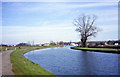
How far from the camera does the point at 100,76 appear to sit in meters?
10.9

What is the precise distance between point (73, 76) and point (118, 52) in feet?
55.3

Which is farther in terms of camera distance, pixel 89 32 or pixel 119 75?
pixel 89 32

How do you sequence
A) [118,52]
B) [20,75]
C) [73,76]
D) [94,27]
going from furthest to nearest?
[94,27] < [118,52] < [73,76] < [20,75]

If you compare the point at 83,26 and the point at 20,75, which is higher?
the point at 83,26

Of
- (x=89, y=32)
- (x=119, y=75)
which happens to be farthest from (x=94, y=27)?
(x=119, y=75)

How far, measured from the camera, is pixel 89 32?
161 feet

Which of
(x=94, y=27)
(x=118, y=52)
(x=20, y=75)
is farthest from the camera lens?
(x=94, y=27)

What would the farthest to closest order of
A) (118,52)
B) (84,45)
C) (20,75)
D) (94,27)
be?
(84,45) < (94,27) < (118,52) < (20,75)

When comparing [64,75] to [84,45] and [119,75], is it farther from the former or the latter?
[84,45]

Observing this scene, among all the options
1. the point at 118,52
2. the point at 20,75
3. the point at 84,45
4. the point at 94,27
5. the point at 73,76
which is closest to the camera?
the point at 20,75

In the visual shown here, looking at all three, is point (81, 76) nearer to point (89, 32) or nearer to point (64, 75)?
point (64, 75)

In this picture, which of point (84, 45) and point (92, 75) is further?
point (84, 45)

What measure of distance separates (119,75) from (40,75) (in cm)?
643

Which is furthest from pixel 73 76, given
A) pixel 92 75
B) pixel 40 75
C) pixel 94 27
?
pixel 94 27
